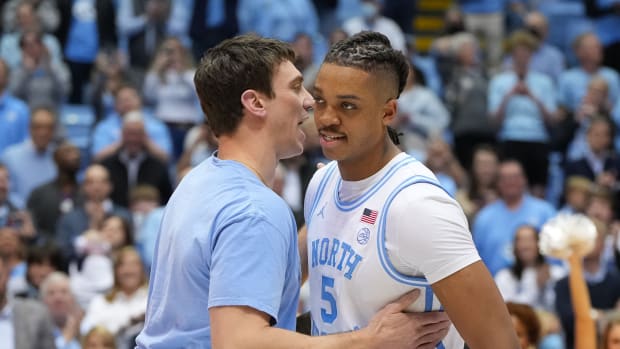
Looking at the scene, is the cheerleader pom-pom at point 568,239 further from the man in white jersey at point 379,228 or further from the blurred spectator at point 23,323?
the blurred spectator at point 23,323

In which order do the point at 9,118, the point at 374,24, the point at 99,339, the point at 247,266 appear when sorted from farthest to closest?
the point at 374,24
the point at 9,118
the point at 99,339
the point at 247,266

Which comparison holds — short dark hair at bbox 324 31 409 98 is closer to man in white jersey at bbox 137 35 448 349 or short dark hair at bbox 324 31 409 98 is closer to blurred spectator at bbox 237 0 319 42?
man in white jersey at bbox 137 35 448 349

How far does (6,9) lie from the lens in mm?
13680

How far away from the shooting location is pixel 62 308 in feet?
28.7

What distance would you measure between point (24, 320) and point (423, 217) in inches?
201

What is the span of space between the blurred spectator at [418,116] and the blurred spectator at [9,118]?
3.81 m

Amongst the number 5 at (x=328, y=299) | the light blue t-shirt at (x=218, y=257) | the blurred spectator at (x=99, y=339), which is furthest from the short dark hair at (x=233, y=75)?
the blurred spectator at (x=99, y=339)

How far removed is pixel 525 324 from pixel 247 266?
3.10 metres

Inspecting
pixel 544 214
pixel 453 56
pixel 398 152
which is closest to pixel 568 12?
pixel 453 56

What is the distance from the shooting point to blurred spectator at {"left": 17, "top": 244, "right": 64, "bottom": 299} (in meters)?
9.23

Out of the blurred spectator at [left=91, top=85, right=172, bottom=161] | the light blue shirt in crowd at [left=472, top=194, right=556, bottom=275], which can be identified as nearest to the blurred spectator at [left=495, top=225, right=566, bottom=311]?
the light blue shirt in crowd at [left=472, top=194, right=556, bottom=275]

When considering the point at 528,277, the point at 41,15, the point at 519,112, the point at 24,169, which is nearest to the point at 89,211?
the point at 24,169

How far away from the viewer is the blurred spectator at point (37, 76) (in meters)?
12.3

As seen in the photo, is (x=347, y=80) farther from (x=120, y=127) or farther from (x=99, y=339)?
(x=120, y=127)
